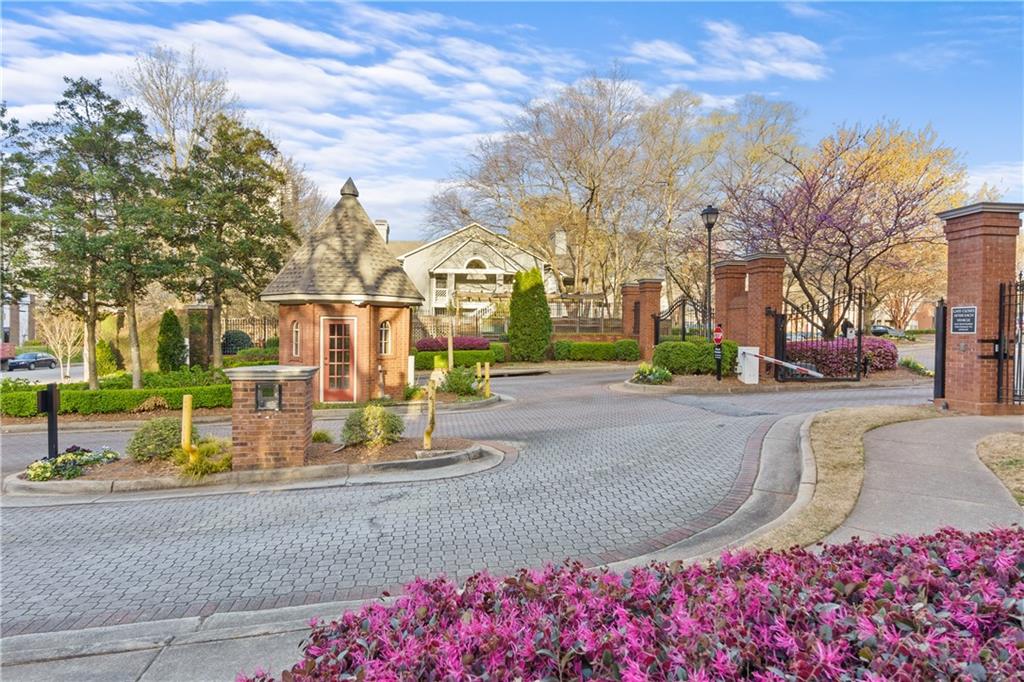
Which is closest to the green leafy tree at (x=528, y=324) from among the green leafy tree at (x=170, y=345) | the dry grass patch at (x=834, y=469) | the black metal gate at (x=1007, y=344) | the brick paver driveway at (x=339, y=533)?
the green leafy tree at (x=170, y=345)

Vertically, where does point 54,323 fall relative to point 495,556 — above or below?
above

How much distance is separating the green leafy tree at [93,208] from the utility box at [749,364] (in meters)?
18.0

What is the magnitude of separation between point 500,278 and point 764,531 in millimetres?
41610

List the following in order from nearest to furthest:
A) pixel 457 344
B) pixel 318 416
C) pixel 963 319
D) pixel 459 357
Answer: pixel 963 319 → pixel 318 416 → pixel 459 357 → pixel 457 344

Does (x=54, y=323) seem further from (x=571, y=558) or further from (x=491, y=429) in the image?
(x=571, y=558)

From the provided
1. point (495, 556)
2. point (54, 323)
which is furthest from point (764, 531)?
point (54, 323)

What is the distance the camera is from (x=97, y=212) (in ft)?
57.4

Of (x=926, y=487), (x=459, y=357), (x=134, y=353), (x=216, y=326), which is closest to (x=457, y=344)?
(x=459, y=357)

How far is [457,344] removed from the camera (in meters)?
28.0

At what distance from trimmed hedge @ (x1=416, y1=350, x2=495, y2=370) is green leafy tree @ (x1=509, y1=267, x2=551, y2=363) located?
1.85m

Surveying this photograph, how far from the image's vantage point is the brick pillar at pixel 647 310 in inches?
1099

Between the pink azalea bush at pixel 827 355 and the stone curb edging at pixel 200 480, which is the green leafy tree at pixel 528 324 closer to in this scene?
the pink azalea bush at pixel 827 355

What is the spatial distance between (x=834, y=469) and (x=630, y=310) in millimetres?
23322

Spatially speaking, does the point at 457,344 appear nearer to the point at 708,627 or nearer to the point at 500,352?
the point at 500,352
